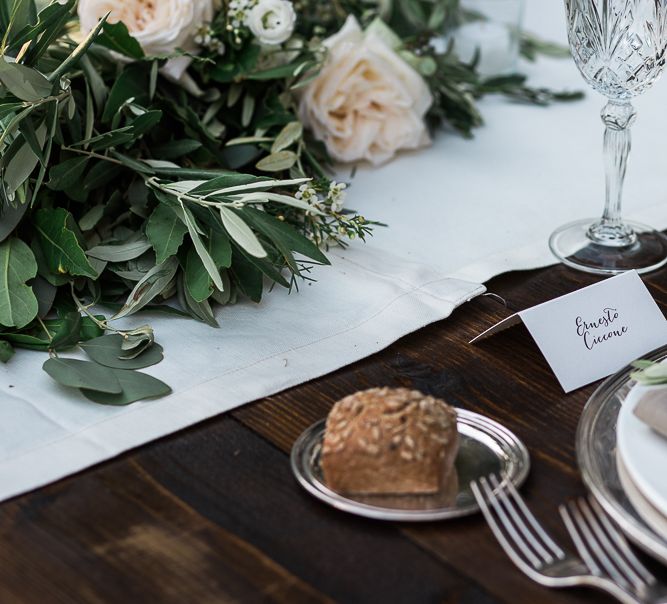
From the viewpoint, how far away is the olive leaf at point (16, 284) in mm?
748

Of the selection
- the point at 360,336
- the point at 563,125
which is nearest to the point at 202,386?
the point at 360,336

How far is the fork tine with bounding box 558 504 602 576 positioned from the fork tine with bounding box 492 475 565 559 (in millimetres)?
11

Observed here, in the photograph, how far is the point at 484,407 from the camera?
698 mm

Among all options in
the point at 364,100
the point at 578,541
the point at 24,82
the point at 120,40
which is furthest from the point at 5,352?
the point at 364,100

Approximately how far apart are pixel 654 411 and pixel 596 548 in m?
0.09

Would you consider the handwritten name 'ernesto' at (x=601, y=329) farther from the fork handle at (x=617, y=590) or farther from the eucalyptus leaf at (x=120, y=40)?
the eucalyptus leaf at (x=120, y=40)

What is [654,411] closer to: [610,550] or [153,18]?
[610,550]

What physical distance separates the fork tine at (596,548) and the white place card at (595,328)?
0.53 feet

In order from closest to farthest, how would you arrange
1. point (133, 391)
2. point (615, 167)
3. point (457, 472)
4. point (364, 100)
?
point (457, 472) → point (133, 391) → point (615, 167) → point (364, 100)

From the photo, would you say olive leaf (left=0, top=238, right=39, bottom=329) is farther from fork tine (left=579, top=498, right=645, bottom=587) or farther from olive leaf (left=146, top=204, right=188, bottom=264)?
fork tine (left=579, top=498, right=645, bottom=587)

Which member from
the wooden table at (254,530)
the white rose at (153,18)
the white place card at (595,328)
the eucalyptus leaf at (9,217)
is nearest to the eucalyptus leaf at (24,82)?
the eucalyptus leaf at (9,217)

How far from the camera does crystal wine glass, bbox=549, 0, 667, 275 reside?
838 mm

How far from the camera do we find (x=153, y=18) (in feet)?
3.19

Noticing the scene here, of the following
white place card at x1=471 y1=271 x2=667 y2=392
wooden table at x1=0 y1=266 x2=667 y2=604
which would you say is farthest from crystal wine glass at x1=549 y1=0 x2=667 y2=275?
wooden table at x1=0 y1=266 x2=667 y2=604
